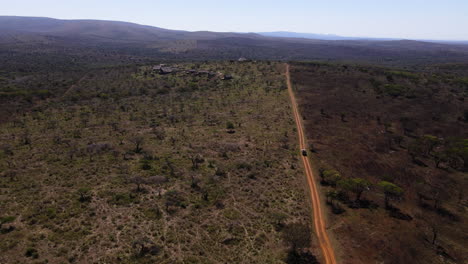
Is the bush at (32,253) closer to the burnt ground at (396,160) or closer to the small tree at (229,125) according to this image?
the burnt ground at (396,160)

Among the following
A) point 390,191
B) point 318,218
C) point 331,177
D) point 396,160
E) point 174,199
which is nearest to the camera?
point 318,218

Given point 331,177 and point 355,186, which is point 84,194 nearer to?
point 331,177

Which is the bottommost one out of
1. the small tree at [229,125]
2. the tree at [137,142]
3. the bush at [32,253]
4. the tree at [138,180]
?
the bush at [32,253]

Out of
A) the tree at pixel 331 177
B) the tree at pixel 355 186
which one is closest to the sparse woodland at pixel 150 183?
the tree at pixel 331 177

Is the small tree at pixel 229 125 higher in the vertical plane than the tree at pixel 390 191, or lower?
higher

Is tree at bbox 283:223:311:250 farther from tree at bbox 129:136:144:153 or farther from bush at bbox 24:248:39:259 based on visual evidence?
tree at bbox 129:136:144:153

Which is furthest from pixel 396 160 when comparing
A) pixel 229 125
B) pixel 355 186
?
pixel 229 125
